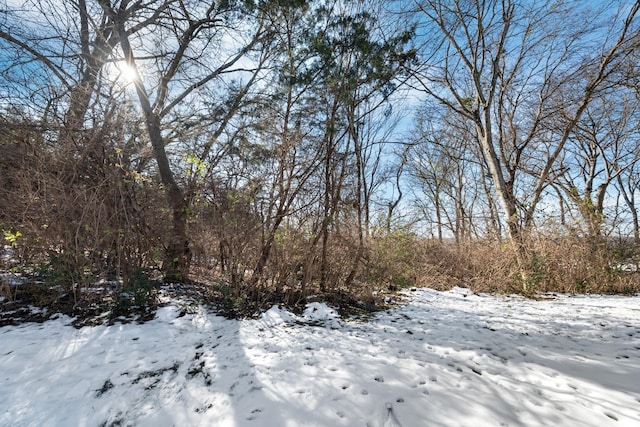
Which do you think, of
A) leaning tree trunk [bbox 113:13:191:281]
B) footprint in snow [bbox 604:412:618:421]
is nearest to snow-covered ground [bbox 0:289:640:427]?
footprint in snow [bbox 604:412:618:421]

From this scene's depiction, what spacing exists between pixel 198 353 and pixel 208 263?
169 cm

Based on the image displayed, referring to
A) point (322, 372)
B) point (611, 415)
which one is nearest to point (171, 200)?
point (322, 372)

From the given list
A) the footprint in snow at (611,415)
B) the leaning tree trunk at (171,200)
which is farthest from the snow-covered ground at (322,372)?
the leaning tree trunk at (171,200)

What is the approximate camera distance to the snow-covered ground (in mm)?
1476

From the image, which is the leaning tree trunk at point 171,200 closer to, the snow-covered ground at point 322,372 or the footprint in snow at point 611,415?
the snow-covered ground at point 322,372

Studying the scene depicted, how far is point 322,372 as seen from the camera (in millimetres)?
1964

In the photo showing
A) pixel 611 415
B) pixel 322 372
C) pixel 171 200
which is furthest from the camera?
pixel 171 200

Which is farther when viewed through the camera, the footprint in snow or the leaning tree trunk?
the leaning tree trunk

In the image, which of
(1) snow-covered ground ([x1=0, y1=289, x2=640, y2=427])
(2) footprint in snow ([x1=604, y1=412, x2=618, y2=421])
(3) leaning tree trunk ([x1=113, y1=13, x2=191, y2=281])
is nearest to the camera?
(2) footprint in snow ([x1=604, y1=412, x2=618, y2=421])

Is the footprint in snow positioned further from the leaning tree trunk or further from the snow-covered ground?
the leaning tree trunk

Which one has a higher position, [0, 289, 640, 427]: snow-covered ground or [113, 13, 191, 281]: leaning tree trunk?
[113, 13, 191, 281]: leaning tree trunk

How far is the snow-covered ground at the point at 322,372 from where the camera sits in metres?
1.48

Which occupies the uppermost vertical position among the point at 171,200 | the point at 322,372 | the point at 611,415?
the point at 171,200

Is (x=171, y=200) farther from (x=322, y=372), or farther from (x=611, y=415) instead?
(x=611, y=415)
